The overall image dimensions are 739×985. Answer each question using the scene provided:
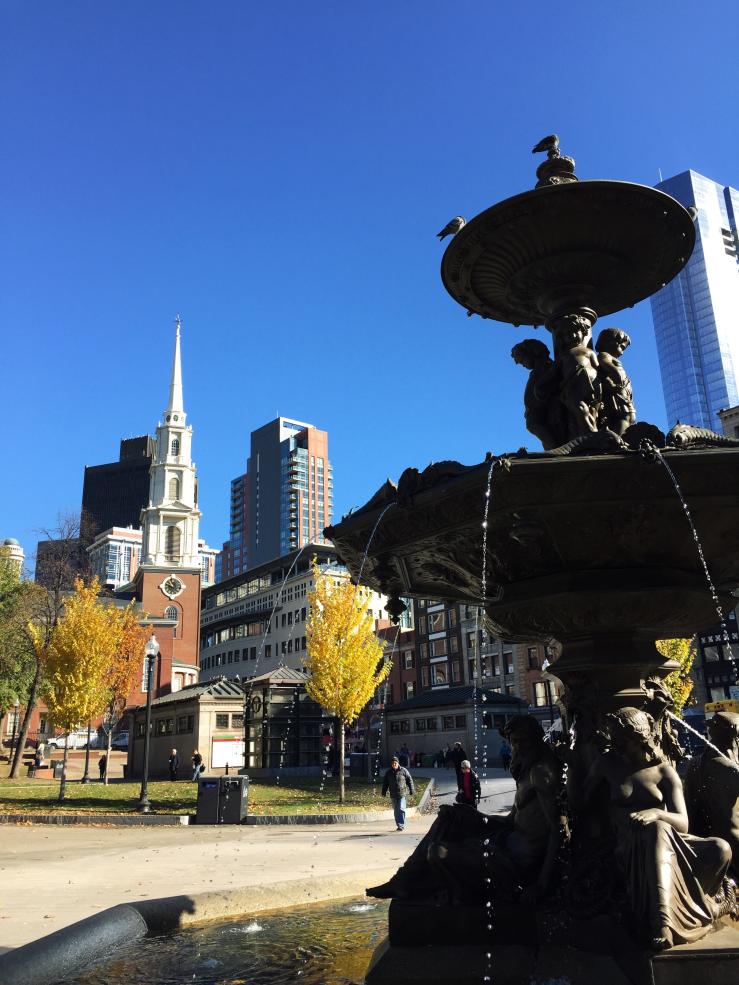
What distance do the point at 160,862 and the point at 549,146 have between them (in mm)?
12017

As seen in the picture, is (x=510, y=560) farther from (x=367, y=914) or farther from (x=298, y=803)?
(x=298, y=803)

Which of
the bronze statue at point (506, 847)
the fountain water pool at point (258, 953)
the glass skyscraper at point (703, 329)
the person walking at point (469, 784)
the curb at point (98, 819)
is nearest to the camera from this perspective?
the bronze statue at point (506, 847)

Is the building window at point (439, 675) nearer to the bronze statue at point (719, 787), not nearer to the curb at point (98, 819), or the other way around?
the curb at point (98, 819)

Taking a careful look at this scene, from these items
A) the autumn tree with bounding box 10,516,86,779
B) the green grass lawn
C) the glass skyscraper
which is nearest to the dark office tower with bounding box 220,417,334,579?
the glass skyscraper

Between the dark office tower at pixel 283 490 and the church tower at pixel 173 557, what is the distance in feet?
295

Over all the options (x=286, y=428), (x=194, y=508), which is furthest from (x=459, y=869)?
(x=286, y=428)

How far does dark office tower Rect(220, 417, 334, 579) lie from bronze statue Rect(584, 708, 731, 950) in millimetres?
171150

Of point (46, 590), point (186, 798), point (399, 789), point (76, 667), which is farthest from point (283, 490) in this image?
point (399, 789)

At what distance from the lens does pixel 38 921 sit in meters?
7.59

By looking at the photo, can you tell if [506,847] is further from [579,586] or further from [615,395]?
[615,395]

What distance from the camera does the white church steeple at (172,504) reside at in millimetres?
82375

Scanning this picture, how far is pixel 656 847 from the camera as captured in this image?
14.7 ft

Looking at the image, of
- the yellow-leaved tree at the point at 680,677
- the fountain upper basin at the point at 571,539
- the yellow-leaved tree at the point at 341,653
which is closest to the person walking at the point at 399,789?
the yellow-leaved tree at the point at 341,653

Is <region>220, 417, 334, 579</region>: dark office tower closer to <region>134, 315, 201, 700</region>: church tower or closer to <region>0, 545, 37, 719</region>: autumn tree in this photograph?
Result: <region>134, 315, 201, 700</region>: church tower
